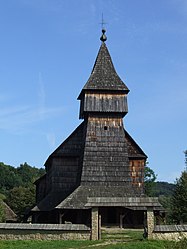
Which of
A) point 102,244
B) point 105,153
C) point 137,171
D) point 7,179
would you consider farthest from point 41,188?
point 7,179

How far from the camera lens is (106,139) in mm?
33406

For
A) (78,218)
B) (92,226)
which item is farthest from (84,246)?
(78,218)

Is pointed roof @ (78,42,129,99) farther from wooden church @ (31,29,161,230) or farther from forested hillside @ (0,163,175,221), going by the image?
forested hillside @ (0,163,175,221)

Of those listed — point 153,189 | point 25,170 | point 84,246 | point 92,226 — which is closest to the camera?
point 84,246

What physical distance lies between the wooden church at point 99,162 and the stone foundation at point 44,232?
7.53 m

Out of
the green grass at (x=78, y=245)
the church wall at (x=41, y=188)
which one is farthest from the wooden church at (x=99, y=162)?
the green grass at (x=78, y=245)

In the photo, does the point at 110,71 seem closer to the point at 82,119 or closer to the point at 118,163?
the point at 82,119

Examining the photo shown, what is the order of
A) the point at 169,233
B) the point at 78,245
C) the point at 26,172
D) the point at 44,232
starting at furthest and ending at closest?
1. the point at 26,172
2. the point at 44,232
3. the point at 169,233
4. the point at 78,245

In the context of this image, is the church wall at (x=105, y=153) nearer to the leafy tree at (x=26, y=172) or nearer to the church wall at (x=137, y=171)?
the church wall at (x=137, y=171)

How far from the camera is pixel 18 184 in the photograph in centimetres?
11531

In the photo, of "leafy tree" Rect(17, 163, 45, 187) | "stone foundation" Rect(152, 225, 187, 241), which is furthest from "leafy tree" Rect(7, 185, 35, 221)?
"leafy tree" Rect(17, 163, 45, 187)

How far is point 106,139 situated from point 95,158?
1.68 metres

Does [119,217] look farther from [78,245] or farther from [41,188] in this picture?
[41,188]

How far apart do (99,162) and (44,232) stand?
11.0m
